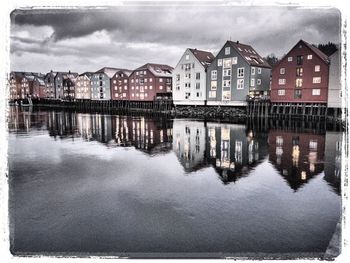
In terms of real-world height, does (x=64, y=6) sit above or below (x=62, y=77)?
Result: below

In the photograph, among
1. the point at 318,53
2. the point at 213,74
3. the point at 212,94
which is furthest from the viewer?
the point at 212,94

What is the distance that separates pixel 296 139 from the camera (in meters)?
17.6

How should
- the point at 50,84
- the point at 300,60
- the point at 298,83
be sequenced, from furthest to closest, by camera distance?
the point at 50,84 → the point at 298,83 → the point at 300,60

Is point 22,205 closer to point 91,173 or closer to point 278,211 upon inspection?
point 91,173

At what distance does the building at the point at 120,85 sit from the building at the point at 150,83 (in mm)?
2299

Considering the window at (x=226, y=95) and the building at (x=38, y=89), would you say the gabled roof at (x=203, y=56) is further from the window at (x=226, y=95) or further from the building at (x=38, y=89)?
the building at (x=38, y=89)

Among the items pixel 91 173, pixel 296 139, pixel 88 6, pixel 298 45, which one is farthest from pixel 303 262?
pixel 298 45

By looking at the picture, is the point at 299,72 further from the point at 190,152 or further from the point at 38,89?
the point at 38,89

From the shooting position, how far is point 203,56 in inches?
1658

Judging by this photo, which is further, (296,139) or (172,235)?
(296,139)

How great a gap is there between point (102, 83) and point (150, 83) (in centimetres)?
1777

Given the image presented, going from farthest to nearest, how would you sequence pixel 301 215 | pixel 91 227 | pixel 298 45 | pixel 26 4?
1. pixel 298 45
2. pixel 301 215
3. pixel 91 227
4. pixel 26 4

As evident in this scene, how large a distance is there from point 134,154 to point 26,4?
954 cm

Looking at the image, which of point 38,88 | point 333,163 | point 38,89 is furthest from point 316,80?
point 38,89
